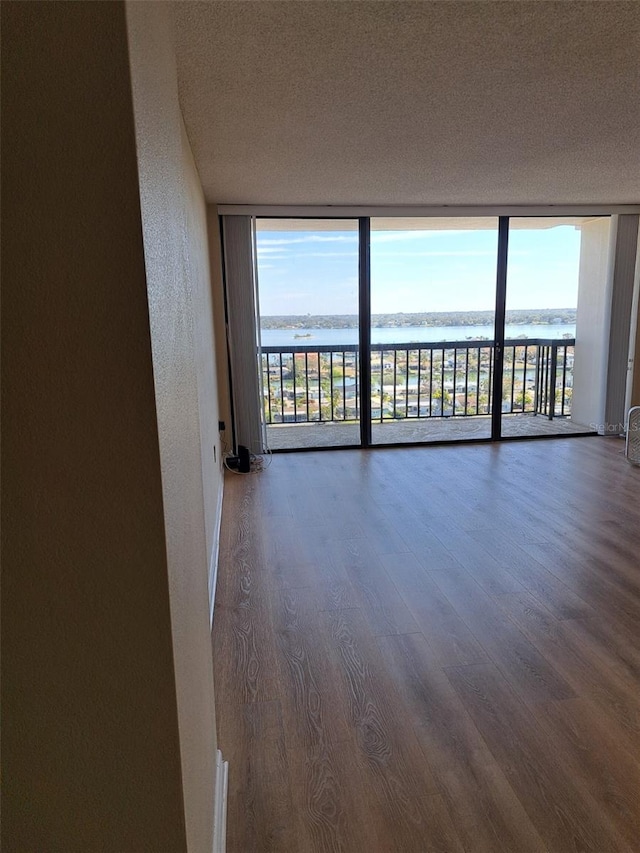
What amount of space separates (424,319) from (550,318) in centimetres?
141

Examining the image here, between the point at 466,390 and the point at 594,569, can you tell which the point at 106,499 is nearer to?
the point at 594,569

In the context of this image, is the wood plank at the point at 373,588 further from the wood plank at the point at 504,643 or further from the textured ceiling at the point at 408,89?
the textured ceiling at the point at 408,89

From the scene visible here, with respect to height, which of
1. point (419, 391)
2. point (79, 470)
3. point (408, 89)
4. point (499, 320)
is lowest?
point (419, 391)

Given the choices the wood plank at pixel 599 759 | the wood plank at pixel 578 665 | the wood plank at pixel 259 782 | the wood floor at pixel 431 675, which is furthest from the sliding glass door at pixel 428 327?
the wood plank at pixel 599 759

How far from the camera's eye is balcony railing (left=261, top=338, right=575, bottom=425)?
5816 millimetres

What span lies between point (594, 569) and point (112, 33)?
9.56 feet

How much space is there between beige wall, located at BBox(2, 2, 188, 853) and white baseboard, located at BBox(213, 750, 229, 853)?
58cm

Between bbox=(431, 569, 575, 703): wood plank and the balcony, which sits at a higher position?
the balcony

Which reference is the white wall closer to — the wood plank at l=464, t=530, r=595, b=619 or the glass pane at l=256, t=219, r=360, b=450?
the glass pane at l=256, t=219, r=360, b=450

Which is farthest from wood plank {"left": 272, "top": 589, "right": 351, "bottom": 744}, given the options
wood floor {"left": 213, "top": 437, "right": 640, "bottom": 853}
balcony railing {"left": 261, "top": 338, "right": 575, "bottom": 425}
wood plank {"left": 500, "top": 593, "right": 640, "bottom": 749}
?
balcony railing {"left": 261, "top": 338, "right": 575, "bottom": 425}

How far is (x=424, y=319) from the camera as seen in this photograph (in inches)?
230

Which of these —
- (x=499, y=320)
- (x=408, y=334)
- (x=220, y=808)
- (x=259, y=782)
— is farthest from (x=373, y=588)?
(x=408, y=334)

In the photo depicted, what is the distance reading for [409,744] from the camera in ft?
5.34

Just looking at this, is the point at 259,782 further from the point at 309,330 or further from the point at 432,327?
the point at 432,327
